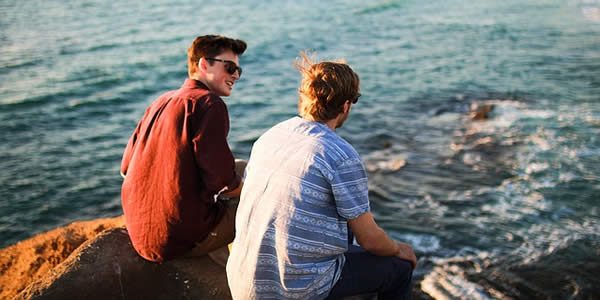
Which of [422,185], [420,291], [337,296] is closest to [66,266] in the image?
[337,296]

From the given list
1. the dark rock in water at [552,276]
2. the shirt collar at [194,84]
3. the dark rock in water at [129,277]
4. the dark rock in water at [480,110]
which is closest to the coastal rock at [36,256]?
the dark rock in water at [129,277]

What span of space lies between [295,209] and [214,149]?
2.63 feet

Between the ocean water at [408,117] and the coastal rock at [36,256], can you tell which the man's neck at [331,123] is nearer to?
the coastal rock at [36,256]

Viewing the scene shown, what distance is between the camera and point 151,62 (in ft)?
49.4

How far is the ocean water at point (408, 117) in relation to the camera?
20.3 feet

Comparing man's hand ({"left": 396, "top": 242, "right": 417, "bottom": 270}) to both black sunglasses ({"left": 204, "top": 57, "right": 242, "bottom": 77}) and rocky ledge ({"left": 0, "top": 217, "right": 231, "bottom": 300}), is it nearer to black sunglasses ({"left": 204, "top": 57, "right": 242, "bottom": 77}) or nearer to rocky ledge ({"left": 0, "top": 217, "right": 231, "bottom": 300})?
rocky ledge ({"left": 0, "top": 217, "right": 231, "bottom": 300})

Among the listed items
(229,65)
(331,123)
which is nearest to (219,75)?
(229,65)

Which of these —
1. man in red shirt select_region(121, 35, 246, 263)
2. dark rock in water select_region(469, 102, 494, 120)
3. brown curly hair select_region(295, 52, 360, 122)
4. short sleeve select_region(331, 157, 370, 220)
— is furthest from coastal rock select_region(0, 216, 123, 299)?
dark rock in water select_region(469, 102, 494, 120)

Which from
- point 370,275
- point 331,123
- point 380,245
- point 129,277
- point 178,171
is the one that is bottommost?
point 129,277

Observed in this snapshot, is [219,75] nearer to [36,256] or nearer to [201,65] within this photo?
[201,65]

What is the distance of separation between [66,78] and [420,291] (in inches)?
441

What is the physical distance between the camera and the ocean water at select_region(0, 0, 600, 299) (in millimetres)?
6195

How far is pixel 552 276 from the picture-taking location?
210 inches

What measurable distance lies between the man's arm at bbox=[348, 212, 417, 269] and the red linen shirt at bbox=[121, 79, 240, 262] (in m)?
0.92
